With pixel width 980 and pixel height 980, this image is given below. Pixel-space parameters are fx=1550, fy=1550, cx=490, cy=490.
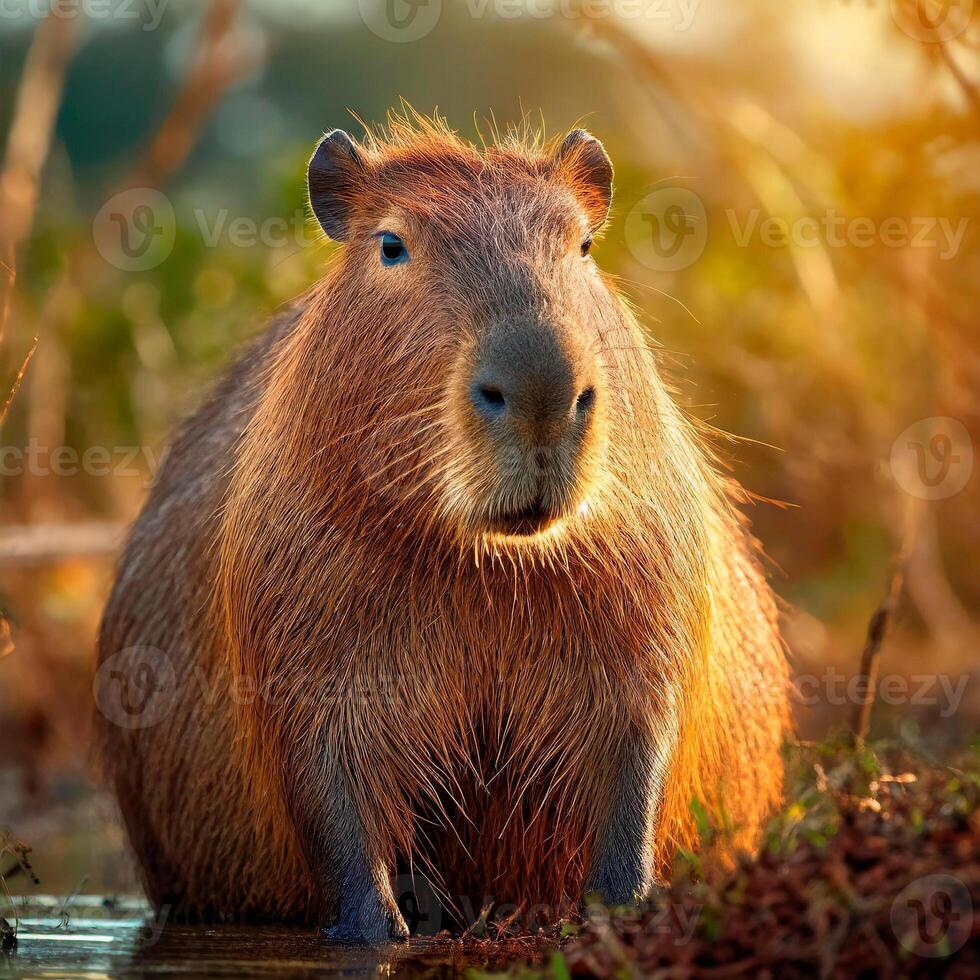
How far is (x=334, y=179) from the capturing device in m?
4.07

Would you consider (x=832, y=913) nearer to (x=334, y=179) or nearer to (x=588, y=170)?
(x=588, y=170)

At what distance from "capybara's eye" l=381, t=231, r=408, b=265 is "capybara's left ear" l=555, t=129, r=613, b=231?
49cm

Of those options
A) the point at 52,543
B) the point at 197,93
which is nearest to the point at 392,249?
the point at 52,543

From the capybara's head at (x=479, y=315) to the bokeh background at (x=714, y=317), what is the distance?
6.07 ft

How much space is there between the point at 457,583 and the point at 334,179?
1.15 m

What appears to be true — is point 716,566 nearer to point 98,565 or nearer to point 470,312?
point 470,312

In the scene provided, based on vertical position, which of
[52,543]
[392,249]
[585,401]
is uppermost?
[392,249]

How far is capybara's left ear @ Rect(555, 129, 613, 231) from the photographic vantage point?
4.02 metres

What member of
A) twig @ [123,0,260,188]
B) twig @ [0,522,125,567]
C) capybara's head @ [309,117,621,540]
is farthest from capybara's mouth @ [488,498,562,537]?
twig @ [123,0,260,188]

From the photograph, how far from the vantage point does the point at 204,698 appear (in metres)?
4.52

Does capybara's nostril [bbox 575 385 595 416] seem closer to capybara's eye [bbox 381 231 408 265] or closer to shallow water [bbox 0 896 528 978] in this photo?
capybara's eye [bbox 381 231 408 265]

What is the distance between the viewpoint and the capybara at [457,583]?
3.59m

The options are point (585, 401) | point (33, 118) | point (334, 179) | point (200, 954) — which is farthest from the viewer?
point (33, 118)

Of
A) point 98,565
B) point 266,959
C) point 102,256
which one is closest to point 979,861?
point 266,959
